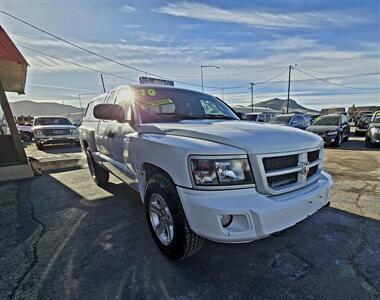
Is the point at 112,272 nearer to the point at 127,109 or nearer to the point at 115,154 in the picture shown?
the point at 115,154

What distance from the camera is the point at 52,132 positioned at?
42.6 ft

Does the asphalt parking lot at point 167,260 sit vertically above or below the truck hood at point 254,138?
below

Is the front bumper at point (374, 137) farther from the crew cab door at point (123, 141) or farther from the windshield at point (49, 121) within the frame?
the windshield at point (49, 121)

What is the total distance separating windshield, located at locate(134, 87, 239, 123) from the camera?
10.4 ft

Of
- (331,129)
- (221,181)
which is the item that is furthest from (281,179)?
(331,129)

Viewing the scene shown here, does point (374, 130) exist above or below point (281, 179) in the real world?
below

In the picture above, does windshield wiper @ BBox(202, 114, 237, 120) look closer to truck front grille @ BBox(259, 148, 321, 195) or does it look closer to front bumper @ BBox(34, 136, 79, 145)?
truck front grille @ BBox(259, 148, 321, 195)

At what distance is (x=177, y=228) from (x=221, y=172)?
71 cm

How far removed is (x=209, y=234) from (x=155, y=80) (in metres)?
3.32

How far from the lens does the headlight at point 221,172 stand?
6.44 ft

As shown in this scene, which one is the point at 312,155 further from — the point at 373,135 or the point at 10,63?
the point at 373,135

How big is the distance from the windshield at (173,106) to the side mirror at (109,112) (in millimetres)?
274

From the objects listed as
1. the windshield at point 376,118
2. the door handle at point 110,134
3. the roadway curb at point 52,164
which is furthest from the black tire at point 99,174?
the windshield at point 376,118

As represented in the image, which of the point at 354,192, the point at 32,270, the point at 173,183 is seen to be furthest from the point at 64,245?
the point at 354,192
